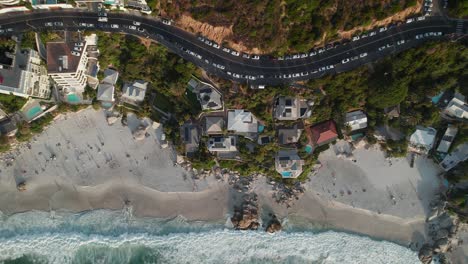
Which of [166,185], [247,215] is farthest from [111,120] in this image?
[247,215]

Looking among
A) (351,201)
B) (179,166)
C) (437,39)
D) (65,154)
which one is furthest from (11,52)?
(437,39)

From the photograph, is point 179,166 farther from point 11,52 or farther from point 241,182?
point 11,52

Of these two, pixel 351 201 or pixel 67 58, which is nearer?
pixel 67 58

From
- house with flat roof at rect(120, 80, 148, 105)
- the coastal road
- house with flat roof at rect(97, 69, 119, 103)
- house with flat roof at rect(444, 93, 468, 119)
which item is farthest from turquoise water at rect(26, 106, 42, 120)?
house with flat roof at rect(444, 93, 468, 119)

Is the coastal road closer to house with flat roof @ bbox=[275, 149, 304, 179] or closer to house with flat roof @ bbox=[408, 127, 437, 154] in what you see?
house with flat roof @ bbox=[275, 149, 304, 179]

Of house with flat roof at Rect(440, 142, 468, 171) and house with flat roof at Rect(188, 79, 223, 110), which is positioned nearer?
house with flat roof at Rect(188, 79, 223, 110)

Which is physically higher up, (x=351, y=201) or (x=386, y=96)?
(x=386, y=96)

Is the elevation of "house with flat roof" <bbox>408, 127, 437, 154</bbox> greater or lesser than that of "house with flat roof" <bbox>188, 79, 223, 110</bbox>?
lesser

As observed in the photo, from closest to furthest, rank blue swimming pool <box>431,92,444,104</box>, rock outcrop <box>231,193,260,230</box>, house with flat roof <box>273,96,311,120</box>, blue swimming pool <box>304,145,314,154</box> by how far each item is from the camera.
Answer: house with flat roof <box>273,96,311,120</box> < blue swimming pool <box>431,92,444,104</box> < rock outcrop <box>231,193,260,230</box> < blue swimming pool <box>304,145,314,154</box>
